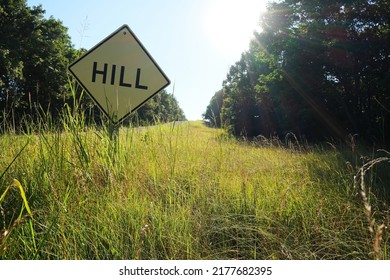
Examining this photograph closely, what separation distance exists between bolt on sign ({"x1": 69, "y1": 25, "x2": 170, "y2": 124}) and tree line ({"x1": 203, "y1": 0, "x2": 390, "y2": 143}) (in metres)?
8.26

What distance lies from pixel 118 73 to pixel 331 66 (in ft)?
50.7

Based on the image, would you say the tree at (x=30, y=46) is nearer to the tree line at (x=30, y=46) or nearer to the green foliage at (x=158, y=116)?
the tree line at (x=30, y=46)

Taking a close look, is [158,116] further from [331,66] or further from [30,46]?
[30,46]

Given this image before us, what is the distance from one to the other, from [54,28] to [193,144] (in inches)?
1165

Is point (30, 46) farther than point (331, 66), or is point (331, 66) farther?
point (30, 46)

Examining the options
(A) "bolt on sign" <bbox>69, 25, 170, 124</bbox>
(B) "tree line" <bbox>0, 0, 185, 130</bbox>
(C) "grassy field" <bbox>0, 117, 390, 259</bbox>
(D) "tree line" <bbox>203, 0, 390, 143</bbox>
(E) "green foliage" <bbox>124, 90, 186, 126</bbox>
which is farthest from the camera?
(B) "tree line" <bbox>0, 0, 185, 130</bbox>

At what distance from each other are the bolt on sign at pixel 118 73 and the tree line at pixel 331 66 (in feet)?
Answer: 27.1

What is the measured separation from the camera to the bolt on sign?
3.55 metres

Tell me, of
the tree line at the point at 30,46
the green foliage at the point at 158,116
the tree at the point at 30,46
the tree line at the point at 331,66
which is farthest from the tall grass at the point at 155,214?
the tree at the point at 30,46

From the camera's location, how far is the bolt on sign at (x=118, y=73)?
3.55 m

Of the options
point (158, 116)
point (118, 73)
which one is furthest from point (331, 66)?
point (118, 73)

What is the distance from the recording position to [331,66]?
627 inches

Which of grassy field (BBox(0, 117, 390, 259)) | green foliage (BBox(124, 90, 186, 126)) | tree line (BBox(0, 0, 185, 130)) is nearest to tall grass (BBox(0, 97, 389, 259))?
grassy field (BBox(0, 117, 390, 259))

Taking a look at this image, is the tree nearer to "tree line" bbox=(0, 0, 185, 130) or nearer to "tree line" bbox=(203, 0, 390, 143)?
"tree line" bbox=(0, 0, 185, 130)
